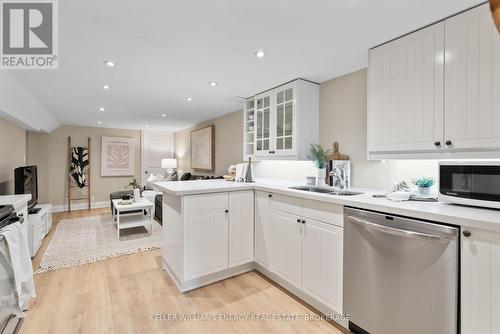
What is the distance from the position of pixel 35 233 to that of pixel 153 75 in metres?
2.70

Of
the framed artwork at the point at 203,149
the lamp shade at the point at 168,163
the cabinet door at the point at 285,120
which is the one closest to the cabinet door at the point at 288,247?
the cabinet door at the point at 285,120

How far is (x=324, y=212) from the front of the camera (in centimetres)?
192

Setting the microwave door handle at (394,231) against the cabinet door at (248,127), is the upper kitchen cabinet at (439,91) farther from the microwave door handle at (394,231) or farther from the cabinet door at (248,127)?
the cabinet door at (248,127)

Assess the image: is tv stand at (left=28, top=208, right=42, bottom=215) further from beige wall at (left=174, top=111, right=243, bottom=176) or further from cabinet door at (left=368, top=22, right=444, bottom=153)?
cabinet door at (left=368, top=22, right=444, bottom=153)

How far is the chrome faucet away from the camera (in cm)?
239

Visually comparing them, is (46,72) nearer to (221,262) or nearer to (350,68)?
(221,262)

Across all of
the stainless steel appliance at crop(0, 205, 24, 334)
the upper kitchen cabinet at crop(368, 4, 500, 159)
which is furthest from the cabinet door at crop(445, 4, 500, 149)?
the stainless steel appliance at crop(0, 205, 24, 334)

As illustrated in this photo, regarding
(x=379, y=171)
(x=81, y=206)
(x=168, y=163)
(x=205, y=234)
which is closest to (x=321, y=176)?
(x=379, y=171)

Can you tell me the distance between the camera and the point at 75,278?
8.31 ft

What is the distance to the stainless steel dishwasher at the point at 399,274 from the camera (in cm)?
129

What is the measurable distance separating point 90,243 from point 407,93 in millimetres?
4367

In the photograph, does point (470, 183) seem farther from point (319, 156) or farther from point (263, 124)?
point (263, 124)

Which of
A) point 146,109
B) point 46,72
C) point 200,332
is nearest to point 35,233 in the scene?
point 46,72

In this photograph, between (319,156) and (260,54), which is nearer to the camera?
(260,54)
